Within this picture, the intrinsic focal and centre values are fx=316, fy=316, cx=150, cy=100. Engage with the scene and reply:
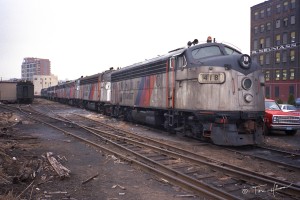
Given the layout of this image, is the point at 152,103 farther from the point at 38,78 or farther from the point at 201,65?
the point at 38,78

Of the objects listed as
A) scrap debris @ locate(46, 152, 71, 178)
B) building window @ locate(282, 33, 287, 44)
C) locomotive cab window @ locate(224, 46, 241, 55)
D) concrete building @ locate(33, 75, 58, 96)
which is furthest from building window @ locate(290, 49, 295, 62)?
concrete building @ locate(33, 75, 58, 96)

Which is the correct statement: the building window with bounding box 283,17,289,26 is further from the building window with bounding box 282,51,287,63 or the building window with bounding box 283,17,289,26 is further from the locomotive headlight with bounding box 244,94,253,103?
the locomotive headlight with bounding box 244,94,253,103

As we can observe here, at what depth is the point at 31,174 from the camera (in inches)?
284

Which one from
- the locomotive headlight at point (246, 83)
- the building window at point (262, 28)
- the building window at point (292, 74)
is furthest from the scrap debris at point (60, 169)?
the building window at point (262, 28)

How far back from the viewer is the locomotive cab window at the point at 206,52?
12.0 metres

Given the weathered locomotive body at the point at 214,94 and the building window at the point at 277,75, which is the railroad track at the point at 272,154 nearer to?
the weathered locomotive body at the point at 214,94

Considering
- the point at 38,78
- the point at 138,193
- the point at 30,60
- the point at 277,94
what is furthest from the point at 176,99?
the point at 30,60

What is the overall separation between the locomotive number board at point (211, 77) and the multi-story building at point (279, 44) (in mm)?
47179

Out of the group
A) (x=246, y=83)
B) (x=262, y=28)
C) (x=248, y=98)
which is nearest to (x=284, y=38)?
(x=262, y=28)

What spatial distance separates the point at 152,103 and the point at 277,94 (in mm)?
47376

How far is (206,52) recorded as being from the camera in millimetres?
12078

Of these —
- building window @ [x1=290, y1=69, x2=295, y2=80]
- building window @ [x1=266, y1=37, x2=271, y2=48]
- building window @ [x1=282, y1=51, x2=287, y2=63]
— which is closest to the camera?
building window @ [x1=290, y1=69, x2=295, y2=80]

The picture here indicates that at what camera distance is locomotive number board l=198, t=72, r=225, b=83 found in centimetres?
1084

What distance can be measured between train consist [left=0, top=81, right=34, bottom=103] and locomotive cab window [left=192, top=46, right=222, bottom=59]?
3750 centimetres
